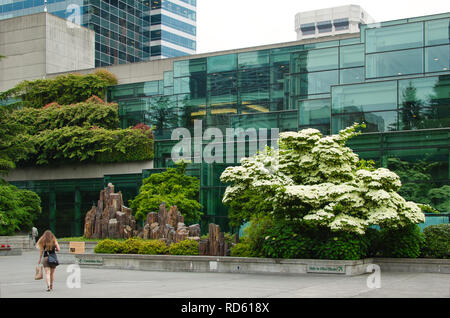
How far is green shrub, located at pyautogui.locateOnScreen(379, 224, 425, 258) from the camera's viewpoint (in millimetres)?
21703

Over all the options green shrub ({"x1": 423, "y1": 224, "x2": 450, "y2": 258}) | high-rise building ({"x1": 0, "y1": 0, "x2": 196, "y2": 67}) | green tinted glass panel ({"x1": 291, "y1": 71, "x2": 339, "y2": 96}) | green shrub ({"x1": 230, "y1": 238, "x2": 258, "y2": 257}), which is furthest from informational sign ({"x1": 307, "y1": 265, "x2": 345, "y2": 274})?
high-rise building ({"x1": 0, "y1": 0, "x2": 196, "y2": 67})

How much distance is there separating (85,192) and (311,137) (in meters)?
32.3

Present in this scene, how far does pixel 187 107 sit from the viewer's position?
160 feet

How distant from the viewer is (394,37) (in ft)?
113

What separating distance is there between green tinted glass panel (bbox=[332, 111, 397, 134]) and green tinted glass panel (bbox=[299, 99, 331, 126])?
166cm

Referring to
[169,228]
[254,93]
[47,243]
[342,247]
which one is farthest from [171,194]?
[47,243]

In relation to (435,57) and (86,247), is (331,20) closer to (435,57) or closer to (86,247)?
(435,57)

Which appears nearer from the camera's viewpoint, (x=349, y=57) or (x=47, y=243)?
(x=47, y=243)

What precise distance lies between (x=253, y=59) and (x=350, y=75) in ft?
29.9

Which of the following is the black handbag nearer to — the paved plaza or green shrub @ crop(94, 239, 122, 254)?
the paved plaza

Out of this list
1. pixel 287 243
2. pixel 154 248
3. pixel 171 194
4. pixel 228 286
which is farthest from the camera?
pixel 171 194

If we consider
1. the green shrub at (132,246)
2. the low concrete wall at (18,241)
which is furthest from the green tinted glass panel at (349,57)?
the low concrete wall at (18,241)
